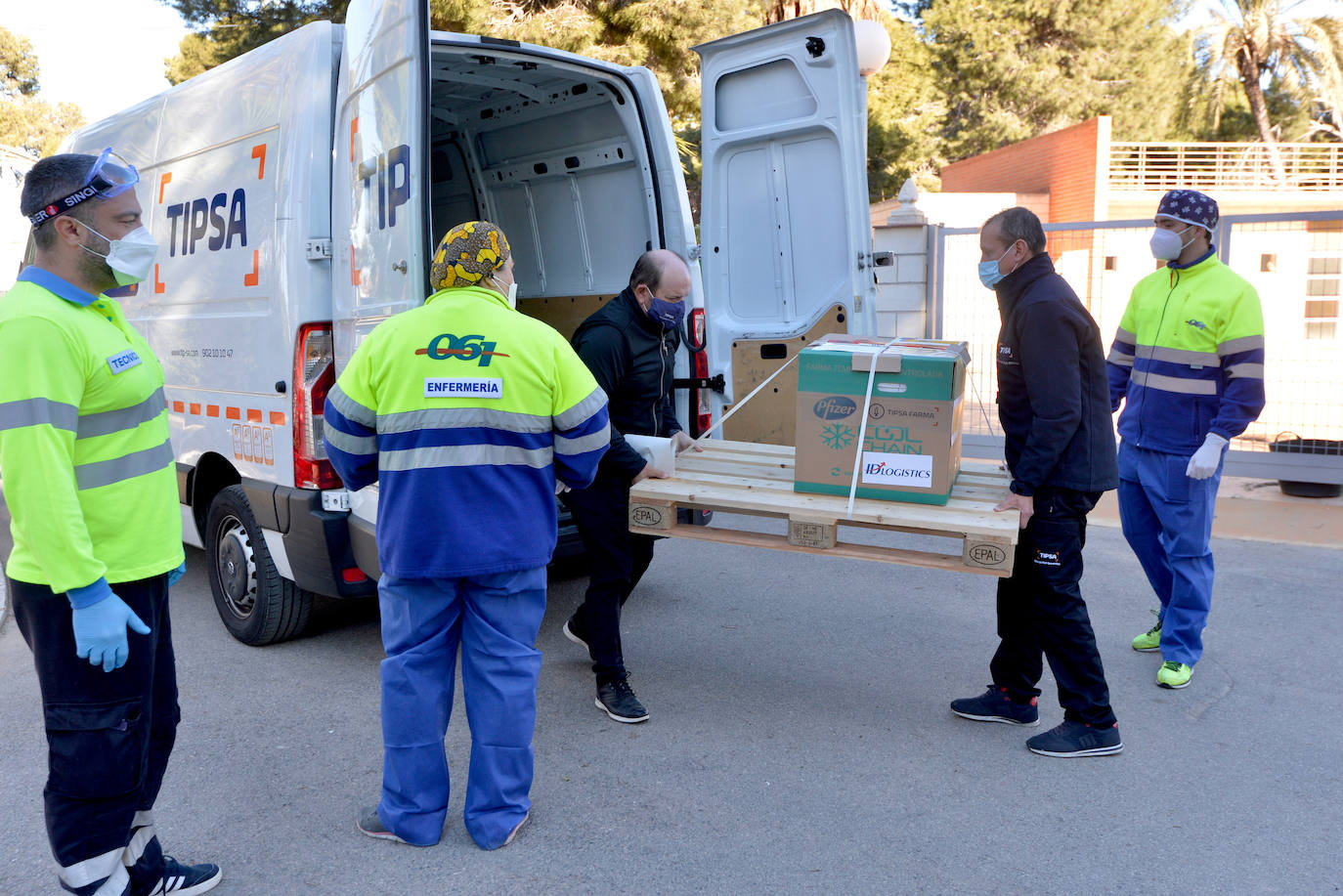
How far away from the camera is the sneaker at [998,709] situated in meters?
3.95

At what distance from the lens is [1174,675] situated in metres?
4.30

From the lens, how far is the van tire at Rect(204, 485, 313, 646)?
452cm

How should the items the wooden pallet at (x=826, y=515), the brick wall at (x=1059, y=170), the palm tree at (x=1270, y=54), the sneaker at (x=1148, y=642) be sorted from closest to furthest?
the wooden pallet at (x=826, y=515)
the sneaker at (x=1148, y=642)
the brick wall at (x=1059, y=170)
the palm tree at (x=1270, y=54)

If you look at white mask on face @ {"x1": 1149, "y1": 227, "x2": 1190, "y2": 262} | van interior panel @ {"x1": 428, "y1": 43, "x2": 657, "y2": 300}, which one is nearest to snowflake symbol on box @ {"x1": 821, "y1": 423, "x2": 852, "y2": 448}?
white mask on face @ {"x1": 1149, "y1": 227, "x2": 1190, "y2": 262}

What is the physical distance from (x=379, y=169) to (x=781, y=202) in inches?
118

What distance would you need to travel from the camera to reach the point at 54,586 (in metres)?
2.33

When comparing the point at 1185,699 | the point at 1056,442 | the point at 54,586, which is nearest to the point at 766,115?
the point at 1056,442

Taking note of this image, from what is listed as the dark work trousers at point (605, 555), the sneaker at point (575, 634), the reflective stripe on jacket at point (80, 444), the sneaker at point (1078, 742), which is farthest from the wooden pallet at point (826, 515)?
the reflective stripe on jacket at point (80, 444)

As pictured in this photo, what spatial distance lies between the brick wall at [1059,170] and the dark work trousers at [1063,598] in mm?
20512

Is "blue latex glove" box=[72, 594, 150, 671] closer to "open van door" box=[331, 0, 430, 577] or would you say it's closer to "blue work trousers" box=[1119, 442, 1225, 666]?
"open van door" box=[331, 0, 430, 577]

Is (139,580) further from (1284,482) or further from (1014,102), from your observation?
(1014,102)

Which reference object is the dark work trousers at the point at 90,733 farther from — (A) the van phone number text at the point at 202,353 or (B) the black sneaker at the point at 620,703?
(A) the van phone number text at the point at 202,353

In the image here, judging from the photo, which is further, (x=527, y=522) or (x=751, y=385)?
(x=751, y=385)

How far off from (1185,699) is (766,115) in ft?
12.6
